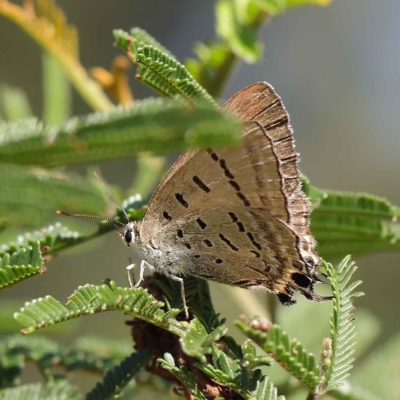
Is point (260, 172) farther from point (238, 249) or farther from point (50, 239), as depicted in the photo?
point (50, 239)

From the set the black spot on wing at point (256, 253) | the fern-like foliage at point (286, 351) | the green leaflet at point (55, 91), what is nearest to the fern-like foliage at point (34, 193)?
the fern-like foliage at point (286, 351)

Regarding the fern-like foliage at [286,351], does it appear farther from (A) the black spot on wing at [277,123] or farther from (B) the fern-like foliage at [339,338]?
(A) the black spot on wing at [277,123]

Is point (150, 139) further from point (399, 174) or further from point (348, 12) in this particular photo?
point (348, 12)

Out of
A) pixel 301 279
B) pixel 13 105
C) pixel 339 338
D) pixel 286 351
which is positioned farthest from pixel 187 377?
pixel 13 105

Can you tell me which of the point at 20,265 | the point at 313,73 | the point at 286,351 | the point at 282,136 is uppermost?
the point at 313,73

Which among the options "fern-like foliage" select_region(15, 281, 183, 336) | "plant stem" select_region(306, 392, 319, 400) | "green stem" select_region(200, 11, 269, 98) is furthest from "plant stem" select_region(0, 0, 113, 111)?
"plant stem" select_region(306, 392, 319, 400)

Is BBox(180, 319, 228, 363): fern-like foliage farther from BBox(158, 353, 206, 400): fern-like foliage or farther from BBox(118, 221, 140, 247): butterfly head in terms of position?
BBox(118, 221, 140, 247): butterfly head
